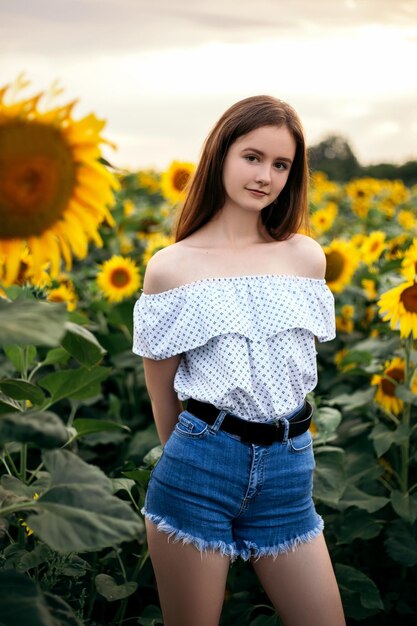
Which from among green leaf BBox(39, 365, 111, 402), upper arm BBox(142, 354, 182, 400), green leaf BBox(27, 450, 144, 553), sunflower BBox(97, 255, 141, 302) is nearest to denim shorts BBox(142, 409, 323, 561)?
upper arm BBox(142, 354, 182, 400)

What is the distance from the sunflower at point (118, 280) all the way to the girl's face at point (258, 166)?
196cm

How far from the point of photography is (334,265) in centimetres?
399

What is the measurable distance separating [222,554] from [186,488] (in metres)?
0.18

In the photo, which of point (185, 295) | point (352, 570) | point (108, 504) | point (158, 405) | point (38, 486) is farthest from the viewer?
point (352, 570)

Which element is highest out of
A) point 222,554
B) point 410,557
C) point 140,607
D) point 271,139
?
point 271,139

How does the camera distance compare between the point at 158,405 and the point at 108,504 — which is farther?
the point at 158,405

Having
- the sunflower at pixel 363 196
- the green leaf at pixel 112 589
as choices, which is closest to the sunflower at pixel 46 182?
the green leaf at pixel 112 589

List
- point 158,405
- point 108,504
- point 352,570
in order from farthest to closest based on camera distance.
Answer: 1. point 352,570
2. point 158,405
3. point 108,504

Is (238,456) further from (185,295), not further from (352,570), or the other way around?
(352,570)

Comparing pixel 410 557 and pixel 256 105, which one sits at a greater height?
pixel 256 105

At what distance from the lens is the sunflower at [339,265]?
13.1 feet

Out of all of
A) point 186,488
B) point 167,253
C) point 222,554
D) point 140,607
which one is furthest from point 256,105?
point 140,607

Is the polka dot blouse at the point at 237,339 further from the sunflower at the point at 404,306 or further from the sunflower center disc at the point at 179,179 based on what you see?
the sunflower center disc at the point at 179,179

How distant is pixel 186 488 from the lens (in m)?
1.85
